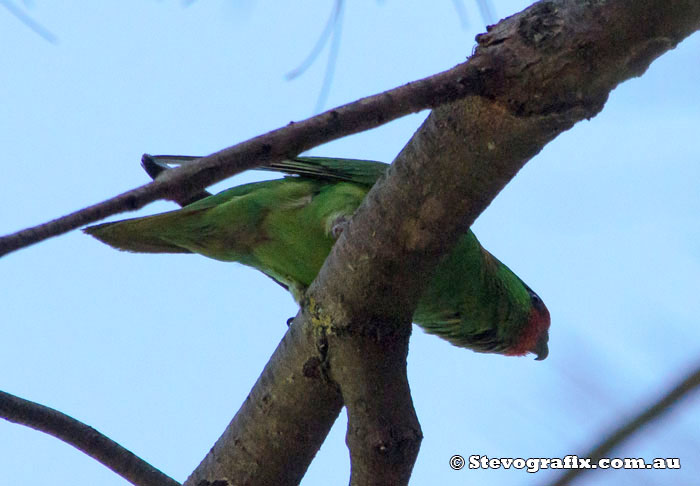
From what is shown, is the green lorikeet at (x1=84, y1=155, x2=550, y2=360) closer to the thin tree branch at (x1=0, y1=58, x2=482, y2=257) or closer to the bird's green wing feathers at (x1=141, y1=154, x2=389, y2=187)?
the bird's green wing feathers at (x1=141, y1=154, x2=389, y2=187)

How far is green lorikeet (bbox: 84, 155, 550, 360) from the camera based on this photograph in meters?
3.63

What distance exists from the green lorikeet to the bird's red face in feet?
0.72

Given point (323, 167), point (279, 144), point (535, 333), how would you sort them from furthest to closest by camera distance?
point (535, 333)
point (323, 167)
point (279, 144)

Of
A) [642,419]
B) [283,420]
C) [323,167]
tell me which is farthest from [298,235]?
[642,419]

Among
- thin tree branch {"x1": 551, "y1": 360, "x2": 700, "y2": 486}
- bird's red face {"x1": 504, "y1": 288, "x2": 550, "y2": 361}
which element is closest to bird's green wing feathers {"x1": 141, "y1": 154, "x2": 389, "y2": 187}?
bird's red face {"x1": 504, "y1": 288, "x2": 550, "y2": 361}

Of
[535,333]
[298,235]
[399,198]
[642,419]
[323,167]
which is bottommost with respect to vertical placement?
[642,419]

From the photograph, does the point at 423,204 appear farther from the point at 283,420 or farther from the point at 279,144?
the point at 283,420

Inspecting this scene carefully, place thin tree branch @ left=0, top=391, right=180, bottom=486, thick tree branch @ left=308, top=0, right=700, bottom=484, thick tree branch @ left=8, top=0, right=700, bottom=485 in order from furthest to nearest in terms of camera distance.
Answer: thin tree branch @ left=0, top=391, right=180, bottom=486 → thick tree branch @ left=308, top=0, right=700, bottom=484 → thick tree branch @ left=8, top=0, right=700, bottom=485

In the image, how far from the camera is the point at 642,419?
776 millimetres

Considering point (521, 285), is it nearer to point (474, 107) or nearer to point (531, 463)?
point (474, 107)

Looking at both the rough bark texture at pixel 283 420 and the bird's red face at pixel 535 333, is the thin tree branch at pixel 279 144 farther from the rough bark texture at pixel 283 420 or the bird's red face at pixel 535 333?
the bird's red face at pixel 535 333

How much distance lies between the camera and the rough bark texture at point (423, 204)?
1.92 m

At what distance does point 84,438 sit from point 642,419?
2212 mm

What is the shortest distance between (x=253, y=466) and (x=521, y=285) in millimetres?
2077
